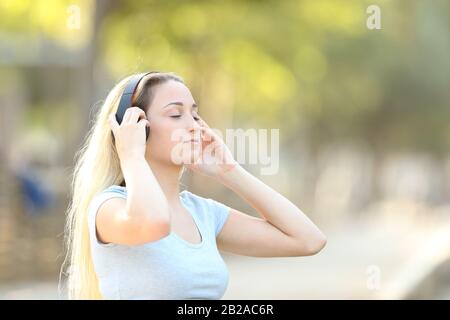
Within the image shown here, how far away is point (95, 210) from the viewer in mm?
2738

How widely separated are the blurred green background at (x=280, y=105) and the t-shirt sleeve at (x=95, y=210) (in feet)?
2.10

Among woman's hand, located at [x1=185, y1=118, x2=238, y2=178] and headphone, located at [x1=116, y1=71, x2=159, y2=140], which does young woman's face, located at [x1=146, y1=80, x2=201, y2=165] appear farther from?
woman's hand, located at [x1=185, y1=118, x2=238, y2=178]

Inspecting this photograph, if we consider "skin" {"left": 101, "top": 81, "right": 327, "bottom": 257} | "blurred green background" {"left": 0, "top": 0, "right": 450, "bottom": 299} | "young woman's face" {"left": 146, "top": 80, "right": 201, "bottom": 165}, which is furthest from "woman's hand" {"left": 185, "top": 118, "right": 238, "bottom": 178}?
"blurred green background" {"left": 0, "top": 0, "right": 450, "bottom": 299}

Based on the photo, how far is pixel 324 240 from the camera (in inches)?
125

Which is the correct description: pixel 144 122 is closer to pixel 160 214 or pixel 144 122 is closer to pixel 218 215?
pixel 160 214

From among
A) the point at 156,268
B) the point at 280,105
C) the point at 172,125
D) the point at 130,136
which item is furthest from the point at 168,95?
the point at 280,105

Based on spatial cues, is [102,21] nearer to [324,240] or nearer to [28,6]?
[28,6]

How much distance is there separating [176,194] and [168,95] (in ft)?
0.86

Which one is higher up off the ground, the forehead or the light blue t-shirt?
the forehead

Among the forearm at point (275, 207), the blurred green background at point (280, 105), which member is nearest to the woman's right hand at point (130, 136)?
the forearm at point (275, 207)

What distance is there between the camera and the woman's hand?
3.06 meters

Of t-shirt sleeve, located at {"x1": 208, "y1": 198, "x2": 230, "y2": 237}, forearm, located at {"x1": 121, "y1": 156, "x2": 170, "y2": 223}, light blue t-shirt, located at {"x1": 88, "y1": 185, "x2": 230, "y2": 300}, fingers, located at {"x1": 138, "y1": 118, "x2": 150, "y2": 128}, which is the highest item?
fingers, located at {"x1": 138, "y1": 118, "x2": 150, "y2": 128}

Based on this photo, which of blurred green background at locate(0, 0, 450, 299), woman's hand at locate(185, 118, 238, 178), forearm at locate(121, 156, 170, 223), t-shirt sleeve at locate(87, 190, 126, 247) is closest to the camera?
forearm at locate(121, 156, 170, 223)

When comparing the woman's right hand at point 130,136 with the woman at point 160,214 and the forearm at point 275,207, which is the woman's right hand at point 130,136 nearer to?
the woman at point 160,214
